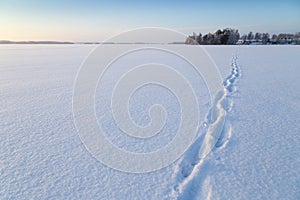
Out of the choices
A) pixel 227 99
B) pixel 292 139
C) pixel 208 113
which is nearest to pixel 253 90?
pixel 227 99

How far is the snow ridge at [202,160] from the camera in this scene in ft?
5.87

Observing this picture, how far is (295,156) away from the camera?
2.29 meters

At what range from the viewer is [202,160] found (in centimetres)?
222

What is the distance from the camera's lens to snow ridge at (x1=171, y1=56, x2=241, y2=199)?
1.79m

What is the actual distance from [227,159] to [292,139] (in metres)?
1.05

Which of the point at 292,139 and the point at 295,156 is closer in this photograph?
the point at 295,156

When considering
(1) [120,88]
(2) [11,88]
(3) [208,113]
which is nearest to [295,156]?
(3) [208,113]

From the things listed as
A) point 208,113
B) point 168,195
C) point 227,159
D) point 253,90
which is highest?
point 168,195

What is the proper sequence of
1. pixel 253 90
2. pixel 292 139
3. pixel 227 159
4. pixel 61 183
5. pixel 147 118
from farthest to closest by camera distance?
pixel 253 90 < pixel 147 118 < pixel 292 139 < pixel 227 159 < pixel 61 183

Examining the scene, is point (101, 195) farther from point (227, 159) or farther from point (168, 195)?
point (227, 159)

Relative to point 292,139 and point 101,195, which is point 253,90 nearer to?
point 292,139

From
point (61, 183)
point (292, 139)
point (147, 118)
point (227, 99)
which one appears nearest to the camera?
point (61, 183)

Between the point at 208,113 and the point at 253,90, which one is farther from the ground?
the point at 208,113

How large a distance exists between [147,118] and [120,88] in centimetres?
210
